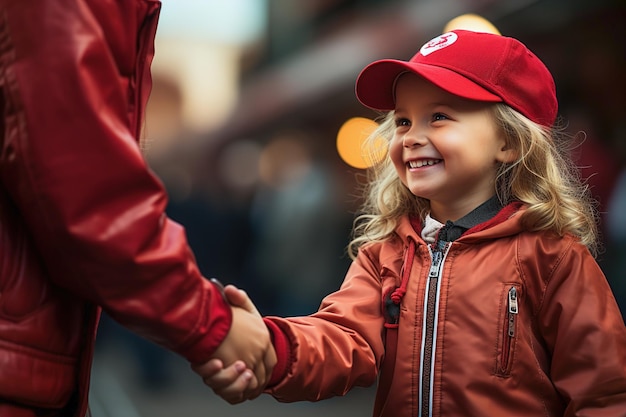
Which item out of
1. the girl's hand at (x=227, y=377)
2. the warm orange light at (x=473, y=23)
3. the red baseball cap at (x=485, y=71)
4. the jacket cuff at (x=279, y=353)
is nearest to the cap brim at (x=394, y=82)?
the red baseball cap at (x=485, y=71)

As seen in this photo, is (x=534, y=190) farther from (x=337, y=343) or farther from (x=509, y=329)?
(x=337, y=343)

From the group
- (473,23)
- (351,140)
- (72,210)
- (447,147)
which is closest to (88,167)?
(72,210)

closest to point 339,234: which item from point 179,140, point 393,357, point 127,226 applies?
point 179,140

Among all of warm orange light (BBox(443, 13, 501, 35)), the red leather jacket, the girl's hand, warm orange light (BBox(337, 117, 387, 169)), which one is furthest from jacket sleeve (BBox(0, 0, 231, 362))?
warm orange light (BBox(337, 117, 387, 169))

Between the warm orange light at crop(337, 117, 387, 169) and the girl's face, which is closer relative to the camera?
the girl's face

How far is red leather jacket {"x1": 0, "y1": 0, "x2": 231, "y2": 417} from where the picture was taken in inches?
53.0

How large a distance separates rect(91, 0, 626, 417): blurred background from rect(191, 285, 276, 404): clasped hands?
317cm

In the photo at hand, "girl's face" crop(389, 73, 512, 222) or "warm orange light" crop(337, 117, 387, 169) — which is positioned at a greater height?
"girl's face" crop(389, 73, 512, 222)

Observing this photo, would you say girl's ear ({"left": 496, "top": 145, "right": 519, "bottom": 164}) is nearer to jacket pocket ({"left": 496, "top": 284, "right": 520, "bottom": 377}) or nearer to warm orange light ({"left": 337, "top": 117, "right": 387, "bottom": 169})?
jacket pocket ({"left": 496, "top": 284, "right": 520, "bottom": 377})

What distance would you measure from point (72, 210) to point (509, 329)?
1161 mm

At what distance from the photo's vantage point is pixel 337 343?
2047 millimetres

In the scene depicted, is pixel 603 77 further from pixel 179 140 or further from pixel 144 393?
pixel 144 393

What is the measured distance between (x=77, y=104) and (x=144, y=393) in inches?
195

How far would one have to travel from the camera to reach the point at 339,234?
6.04 m
